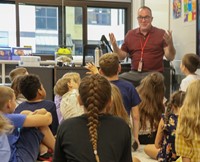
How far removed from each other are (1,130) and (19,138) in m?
0.48

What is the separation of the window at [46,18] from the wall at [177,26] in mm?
1898

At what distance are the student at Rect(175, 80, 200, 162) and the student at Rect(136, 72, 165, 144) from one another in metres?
1.54

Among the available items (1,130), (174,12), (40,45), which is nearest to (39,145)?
(1,130)

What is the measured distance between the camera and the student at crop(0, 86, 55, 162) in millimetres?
2271

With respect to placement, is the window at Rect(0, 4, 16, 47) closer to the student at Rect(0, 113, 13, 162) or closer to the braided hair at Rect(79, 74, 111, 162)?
the student at Rect(0, 113, 13, 162)

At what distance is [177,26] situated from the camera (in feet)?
16.0

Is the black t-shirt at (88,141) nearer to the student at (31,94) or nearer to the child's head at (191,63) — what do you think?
the student at (31,94)

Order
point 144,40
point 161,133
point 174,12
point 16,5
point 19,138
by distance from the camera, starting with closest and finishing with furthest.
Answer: point 19,138, point 161,133, point 144,40, point 174,12, point 16,5

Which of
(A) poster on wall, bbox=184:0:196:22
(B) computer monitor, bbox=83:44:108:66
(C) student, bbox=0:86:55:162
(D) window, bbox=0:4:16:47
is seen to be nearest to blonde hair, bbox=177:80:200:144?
(C) student, bbox=0:86:55:162

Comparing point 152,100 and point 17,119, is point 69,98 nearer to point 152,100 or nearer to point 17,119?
point 17,119

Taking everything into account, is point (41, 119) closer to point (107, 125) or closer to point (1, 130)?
point (1, 130)

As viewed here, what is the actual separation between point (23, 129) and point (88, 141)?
3.31 ft

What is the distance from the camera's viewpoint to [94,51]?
5020 mm

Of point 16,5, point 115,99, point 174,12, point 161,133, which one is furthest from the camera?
point 16,5
